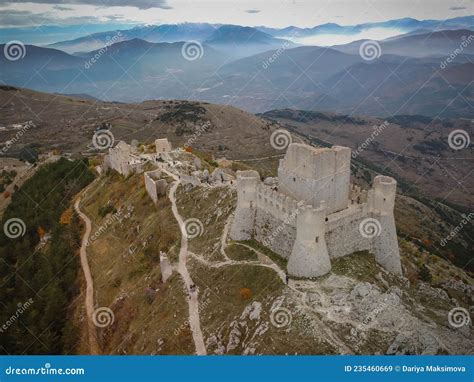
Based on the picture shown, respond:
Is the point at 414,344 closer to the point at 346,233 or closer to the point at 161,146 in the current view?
the point at 346,233

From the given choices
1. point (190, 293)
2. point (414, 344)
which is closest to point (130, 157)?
point (190, 293)

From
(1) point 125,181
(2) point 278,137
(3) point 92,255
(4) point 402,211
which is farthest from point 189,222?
(2) point 278,137

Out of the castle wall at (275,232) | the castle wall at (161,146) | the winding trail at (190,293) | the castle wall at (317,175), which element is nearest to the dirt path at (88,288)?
the winding trail at (190,293)

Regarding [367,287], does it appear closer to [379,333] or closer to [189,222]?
[379,333]

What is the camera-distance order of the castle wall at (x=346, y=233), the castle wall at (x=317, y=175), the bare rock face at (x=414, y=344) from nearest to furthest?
the bare rock face at (x=414, y=344) → the castle wall at (x=317, y=175) → the castle wall at (x=346, y=233)

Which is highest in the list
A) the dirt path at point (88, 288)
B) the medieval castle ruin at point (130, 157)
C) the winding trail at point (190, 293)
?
the medieval castle ruin at point (130, 157)

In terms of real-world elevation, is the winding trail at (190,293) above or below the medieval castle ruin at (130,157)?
below

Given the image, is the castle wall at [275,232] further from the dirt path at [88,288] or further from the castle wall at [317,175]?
the dirt path at [88,288]

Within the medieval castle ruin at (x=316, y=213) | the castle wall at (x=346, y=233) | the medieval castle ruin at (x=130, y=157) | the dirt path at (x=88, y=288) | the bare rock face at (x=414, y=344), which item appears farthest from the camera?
the medieval castle ruin at (x=130, y=157)

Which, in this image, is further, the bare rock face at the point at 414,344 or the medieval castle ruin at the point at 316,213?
the medieval castle ruin at the point at 316,213

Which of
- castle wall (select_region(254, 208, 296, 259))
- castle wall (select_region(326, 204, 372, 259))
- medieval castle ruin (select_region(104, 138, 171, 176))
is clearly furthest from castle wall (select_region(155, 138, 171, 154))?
castle wall (select_region(326, 204, 372, 259))
